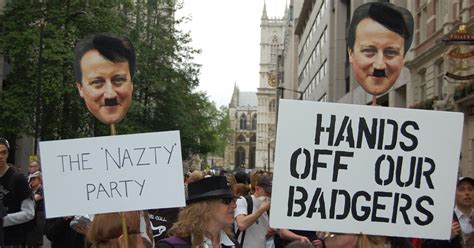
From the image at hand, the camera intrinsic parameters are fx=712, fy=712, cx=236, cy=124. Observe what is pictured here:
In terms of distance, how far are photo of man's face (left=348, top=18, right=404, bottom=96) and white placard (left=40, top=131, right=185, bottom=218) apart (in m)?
2.85

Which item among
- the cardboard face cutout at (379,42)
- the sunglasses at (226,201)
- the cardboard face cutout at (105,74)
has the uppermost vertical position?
the cardboard face cutout at (379,42)

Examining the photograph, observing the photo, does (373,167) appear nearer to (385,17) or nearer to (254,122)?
(385,17)

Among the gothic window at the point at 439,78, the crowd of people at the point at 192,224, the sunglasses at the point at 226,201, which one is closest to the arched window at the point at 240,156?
the gothic window at the point at 439,78

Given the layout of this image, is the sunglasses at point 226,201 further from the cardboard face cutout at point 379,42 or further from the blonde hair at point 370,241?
the cardboard face cutout at point 379,42

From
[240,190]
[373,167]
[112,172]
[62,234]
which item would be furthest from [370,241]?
[240,190]

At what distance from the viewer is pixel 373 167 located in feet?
15.4

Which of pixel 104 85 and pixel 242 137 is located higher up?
pixel 242 137

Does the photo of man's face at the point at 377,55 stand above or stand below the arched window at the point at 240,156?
above

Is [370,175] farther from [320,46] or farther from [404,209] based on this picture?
[320,46]

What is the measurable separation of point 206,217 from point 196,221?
0.36 ft

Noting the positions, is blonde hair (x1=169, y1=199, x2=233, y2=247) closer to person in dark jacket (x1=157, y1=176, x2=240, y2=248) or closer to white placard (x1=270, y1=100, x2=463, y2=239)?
person in dark jacket (x1=157, y1=176, x2=240, y2=248)

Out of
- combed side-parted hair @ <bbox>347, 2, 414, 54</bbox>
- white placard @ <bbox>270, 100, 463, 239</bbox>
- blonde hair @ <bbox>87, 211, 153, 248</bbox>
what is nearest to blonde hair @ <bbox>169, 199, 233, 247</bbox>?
blonde hair @ <bbox>87, 211, 153, 248</bbox>

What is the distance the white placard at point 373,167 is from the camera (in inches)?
181

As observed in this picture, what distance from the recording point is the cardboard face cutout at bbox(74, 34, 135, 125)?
646cm
